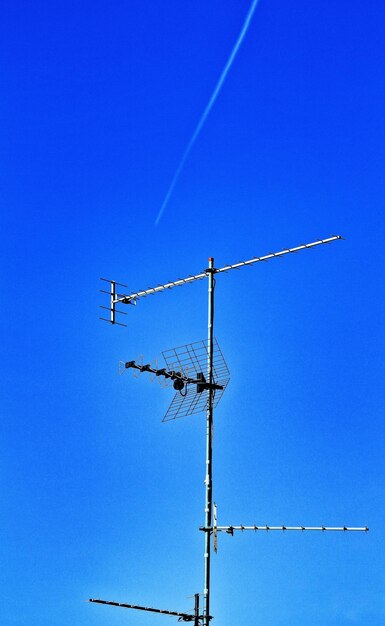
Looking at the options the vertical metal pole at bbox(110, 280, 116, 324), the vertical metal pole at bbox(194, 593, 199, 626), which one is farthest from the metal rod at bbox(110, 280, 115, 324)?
the vertical metal pole at bbox(194, 593, 199, 626)

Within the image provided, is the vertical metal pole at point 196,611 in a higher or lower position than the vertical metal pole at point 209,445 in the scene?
lower

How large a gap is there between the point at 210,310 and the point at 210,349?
109cm

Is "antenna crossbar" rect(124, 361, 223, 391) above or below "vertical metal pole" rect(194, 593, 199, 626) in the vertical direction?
above

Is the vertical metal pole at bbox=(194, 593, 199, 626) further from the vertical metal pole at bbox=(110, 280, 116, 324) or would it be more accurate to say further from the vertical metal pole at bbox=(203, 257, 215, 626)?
the vertical metal pole at bbox=(110, 280, 116, 324)

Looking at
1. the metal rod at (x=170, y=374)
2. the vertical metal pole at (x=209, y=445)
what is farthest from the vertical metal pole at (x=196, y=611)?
the metal rod at (x=170, y=374)

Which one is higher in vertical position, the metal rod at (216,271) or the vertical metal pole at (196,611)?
the metal rod at (216,271)

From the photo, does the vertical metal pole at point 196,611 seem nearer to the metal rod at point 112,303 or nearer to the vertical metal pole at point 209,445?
the vertical metal pole at point 209,445

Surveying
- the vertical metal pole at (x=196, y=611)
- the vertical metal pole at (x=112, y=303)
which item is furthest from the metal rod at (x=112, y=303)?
the vertical metal pole at (x=196, y=611)

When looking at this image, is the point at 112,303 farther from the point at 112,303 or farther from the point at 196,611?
the point at 196,611

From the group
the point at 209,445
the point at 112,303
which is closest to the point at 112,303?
the point at 112,303

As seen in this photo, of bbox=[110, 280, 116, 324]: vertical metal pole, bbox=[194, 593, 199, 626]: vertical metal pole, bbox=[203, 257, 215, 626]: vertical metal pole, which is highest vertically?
bbox=[110, 280, 116, 324]: vertical metal pole

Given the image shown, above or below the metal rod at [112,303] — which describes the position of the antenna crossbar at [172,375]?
below

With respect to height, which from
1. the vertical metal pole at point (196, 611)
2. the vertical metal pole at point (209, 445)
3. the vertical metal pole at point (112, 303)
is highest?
the vertical metal pole at point (112, 303)

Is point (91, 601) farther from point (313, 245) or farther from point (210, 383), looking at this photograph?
point (313, 245)
